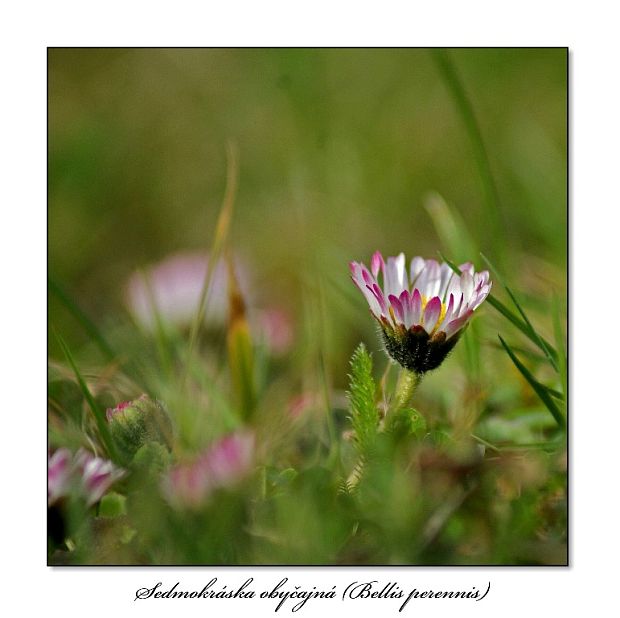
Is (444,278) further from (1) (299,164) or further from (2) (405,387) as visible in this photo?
(1) (299,164)

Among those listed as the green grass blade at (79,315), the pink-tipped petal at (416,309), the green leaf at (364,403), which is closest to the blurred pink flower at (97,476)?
the green grass blade at (79,315)

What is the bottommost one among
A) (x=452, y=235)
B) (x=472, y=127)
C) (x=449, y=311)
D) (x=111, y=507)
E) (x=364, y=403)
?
(x=111, y=507)

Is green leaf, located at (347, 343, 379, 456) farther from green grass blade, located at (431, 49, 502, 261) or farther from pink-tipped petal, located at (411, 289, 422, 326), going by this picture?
green grass blade, located at (431, 49, 502, 261)

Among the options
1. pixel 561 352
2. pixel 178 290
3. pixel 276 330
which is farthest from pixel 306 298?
pixel 561 352

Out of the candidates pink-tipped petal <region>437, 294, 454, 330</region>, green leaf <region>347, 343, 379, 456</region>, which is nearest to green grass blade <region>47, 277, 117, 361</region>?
green leaf <region>347, 343, 379, 456</region>

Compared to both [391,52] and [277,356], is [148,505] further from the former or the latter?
[391,52]

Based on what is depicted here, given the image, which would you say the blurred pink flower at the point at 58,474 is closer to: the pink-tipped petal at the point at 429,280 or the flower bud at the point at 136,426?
the flower bud at the point at 136,426
